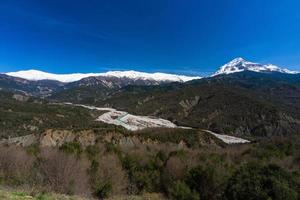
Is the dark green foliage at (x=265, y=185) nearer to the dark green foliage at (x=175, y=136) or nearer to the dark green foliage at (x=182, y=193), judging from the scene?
the dark green foliage at (x=182, y=193)

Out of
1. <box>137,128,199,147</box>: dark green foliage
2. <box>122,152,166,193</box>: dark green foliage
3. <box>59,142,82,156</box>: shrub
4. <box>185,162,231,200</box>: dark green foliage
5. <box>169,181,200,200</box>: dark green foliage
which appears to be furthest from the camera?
<box>137,128,199,147</box>: dark green foliage

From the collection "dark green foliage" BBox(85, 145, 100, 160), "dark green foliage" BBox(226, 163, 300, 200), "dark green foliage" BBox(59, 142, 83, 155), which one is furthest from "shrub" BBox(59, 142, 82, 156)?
"dark green foliage" BBox(226, 163, 300, 200)

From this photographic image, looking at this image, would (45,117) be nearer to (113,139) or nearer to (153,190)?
(113,139)

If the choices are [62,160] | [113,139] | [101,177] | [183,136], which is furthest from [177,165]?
[183,136]

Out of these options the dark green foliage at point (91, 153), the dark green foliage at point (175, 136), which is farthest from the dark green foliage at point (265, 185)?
the dark green foliage at point (175, 136)

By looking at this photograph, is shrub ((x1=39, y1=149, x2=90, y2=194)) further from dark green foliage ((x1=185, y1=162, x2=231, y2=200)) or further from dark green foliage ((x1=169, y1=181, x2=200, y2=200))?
dark green foliage ((x1=185, y1=162, x2=231, y2=200))

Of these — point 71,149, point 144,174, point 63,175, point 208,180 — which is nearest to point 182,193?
point 208,180

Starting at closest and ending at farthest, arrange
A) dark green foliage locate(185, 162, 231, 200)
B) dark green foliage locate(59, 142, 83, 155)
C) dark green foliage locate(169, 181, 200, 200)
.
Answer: dark green foliage locate(169, 181, 200, 200) < dark green foliage locate(185, 162, 231, 200) < dark green foliage locate(59, 142, 83, 155)
